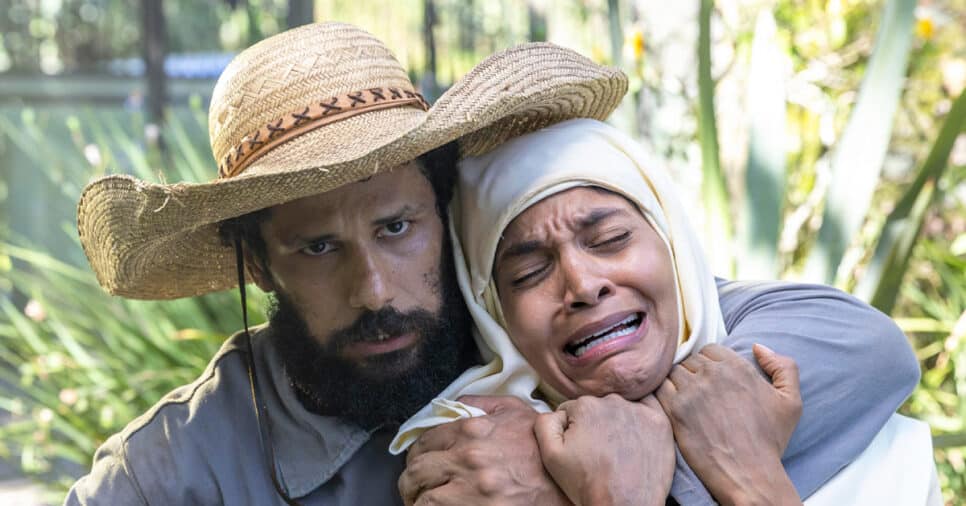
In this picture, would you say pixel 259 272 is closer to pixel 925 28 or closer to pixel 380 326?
pixel 380 326

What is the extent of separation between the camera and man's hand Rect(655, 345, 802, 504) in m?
1.75

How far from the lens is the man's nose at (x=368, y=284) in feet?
6.47

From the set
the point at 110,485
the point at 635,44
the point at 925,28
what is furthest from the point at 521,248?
the point at 925,28

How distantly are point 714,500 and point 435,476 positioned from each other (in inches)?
19.0

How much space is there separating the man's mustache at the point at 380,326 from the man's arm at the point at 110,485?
1.61 feet

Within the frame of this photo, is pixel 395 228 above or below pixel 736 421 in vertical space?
above

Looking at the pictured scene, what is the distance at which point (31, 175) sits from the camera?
217 inches

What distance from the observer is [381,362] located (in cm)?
204

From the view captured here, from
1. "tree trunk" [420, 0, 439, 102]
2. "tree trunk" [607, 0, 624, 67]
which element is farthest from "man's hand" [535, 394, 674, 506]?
"tree trunk" [420, 0, 439, 102]

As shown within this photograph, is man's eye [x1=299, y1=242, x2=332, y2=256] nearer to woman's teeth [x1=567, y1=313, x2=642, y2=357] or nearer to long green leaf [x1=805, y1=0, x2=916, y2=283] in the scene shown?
woman's teeth [x1=567, y1=313, x2=642, y2=357]

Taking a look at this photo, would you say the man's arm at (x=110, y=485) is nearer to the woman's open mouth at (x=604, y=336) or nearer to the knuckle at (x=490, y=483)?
the knuckle at (x=490, y=483)

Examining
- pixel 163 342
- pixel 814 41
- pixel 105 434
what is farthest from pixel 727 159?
pixel 105 434

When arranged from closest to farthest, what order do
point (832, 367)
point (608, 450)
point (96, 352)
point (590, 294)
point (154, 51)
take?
point (608, 450) < point (590, 294) < point (832, 367) < point (96, 352) < point (154, 51)

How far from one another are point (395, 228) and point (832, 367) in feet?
2.85
